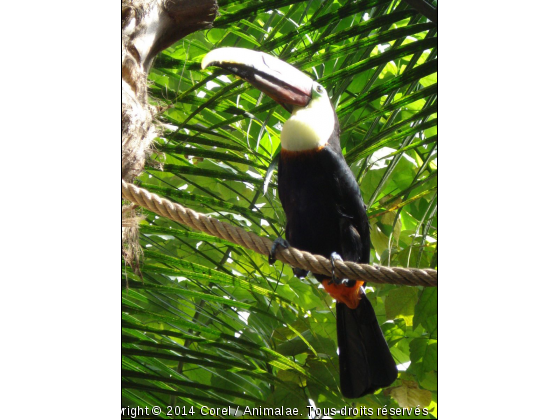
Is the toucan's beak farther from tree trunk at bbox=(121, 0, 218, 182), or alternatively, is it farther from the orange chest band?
the orange chest band

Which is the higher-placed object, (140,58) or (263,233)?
(140,58)

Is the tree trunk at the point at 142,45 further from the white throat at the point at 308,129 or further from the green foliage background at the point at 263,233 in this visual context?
the white throat at the point at 308,129

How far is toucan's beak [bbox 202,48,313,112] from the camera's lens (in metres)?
1.44

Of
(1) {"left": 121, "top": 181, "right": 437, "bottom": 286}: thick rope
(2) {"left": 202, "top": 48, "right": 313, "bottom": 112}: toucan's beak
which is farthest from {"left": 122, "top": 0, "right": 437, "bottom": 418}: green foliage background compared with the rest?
(1) {"left": 121, "top": 181, "right": 437, "bottom": 286}: thick rope

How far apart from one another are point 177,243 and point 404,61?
1023mm

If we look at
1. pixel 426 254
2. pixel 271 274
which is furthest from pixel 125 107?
pixel 426 254

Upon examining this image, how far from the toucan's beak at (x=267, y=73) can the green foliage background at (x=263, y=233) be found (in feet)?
0.14

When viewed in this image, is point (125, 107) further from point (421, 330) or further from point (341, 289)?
point (421, 330)

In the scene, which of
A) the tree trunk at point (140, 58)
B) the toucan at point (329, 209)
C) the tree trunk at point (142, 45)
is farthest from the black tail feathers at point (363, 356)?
the tree trunk at point (142, 45)

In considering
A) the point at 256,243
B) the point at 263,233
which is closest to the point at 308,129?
the point at 263,233

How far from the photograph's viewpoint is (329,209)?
1516 mm

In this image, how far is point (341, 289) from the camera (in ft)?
5.04

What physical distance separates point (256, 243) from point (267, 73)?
0.65 metres

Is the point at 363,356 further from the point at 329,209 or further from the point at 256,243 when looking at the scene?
the point at 256,243
